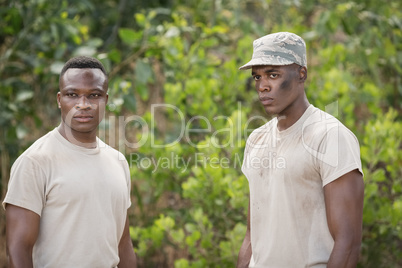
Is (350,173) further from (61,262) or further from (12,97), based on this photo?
(12,97)

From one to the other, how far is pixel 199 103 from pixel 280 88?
74.6 inches

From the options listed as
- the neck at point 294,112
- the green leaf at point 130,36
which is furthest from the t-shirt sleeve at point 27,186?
the green leaf at point 130,36

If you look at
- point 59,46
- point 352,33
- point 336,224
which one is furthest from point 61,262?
point 352,33

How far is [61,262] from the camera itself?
2.29 metres

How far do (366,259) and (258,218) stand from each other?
241cm

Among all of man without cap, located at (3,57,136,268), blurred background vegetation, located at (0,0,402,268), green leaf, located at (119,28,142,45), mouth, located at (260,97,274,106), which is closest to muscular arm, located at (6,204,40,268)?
man without cap, located at (3,57,136,268)

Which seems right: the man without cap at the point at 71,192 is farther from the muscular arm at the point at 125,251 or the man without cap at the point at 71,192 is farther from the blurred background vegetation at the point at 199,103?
the blurred background vegetation at the point at 199,103

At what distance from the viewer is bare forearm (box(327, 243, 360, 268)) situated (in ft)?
7.30

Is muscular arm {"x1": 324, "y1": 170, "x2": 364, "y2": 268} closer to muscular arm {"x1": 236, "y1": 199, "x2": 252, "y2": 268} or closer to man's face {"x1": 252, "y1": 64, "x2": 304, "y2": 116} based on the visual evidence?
man's face {"x1": 252, "y1": 64, "x2": 304, "y2": 116}

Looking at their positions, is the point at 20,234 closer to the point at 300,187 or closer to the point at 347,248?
the point at 300,187

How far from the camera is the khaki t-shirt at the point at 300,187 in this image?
230 cm

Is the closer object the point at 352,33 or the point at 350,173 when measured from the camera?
the point at 350,173

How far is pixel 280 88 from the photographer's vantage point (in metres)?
2.49

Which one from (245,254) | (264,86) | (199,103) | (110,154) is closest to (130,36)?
(199,103)
